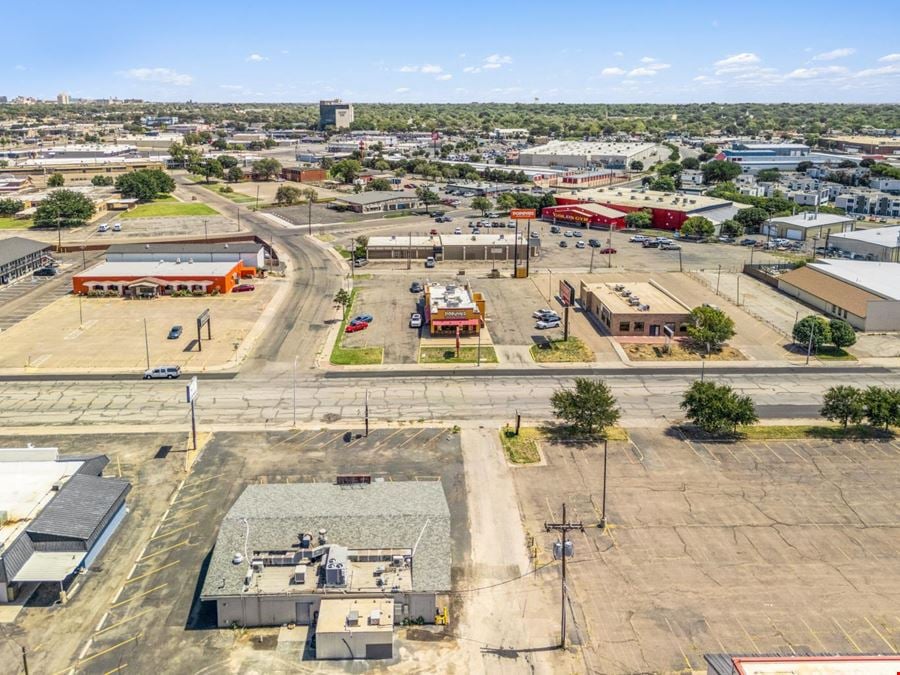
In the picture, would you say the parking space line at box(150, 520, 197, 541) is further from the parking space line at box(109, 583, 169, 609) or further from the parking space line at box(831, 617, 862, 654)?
the parking space line at box(831, 617, 862, 654)

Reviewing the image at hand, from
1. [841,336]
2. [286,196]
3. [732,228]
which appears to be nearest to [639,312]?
[841,336]

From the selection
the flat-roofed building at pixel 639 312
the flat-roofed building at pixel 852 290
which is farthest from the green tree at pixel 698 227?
the flat-roofed building at pixel 639 312

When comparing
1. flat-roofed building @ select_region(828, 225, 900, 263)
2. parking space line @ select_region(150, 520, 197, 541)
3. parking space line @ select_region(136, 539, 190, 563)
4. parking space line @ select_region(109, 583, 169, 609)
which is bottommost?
parking space line @ select_region(109, 583, 169, 609)

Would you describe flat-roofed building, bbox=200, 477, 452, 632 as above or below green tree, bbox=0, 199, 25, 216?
below

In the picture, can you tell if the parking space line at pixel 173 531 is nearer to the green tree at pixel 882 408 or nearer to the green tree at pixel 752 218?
the green tree at pixel 882 408

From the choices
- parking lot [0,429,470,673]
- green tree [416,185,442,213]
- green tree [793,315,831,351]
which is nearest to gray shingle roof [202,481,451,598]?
parking lot [0,429,470,673]

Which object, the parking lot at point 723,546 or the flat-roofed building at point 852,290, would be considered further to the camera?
the flat-roofed building at point 852,290

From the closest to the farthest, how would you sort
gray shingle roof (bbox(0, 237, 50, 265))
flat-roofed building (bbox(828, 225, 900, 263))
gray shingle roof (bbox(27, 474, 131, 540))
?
gray shingle roof (bbox(27, 474, 131, 540))
gray shingle roof (bbox(0, 237, 50, 265))
flat-roofed building (bbox(828, 225, 900, 263))
